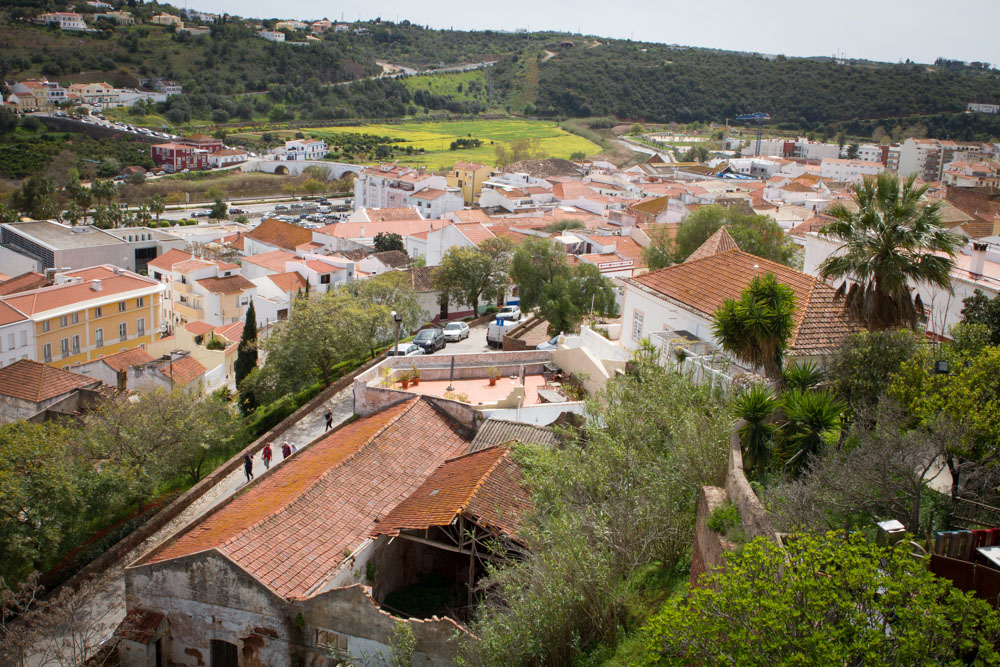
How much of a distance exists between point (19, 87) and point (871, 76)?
14706 cm

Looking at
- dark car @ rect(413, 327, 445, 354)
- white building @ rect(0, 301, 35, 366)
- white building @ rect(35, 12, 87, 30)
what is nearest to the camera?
dark car @ rect(413, 327, 445, 354)

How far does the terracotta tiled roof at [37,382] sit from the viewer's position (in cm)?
3409

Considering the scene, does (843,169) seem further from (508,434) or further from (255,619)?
(255,619)

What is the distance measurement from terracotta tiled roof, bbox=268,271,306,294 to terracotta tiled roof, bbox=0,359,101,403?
1897cm

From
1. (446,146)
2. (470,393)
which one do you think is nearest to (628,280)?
(470,393)

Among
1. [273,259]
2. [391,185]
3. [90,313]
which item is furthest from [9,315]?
[391,185]

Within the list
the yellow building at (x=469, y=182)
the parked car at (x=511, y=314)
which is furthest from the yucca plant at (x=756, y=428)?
the yellow building at (x=469, y=182)

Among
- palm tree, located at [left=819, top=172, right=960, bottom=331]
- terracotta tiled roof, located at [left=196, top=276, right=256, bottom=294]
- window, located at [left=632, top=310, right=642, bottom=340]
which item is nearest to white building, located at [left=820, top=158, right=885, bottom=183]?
terracotta tiled roof, located at [left=196, top=276, right=256, bottom=294]

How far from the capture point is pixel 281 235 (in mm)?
73500

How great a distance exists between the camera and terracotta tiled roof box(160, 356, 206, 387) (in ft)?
127

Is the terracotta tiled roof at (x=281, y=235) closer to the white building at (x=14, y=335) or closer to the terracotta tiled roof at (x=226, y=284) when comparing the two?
the terracotta tiled roof at (x=226, y=284)

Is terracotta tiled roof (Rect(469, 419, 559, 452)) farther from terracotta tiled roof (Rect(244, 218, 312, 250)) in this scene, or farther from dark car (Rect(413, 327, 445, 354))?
terracotta tiled roof (Rect(244, 218, 312, 250))

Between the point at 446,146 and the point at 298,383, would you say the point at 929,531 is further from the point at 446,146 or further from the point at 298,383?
the point at 446,146

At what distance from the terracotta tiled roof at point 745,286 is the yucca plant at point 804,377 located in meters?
1.75
